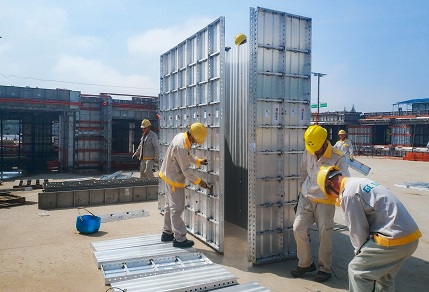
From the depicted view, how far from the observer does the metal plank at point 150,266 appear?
543 cm

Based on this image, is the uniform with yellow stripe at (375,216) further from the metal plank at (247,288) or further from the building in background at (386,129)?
the building in background at (386,129)

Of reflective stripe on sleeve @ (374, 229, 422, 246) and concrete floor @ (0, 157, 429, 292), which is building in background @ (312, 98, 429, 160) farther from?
reflective stripe on sleeve @ (374, 229, 422, 246)

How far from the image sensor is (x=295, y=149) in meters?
6.67

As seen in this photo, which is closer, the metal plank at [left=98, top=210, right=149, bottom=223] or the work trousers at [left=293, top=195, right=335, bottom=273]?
the work trousers at [left=293, top=195, right=335, bottom=273]

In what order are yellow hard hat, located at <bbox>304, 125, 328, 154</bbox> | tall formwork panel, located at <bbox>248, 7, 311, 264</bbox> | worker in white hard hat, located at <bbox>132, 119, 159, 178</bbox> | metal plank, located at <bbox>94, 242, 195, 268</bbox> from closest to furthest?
yellow hard hat, located at <bbox>304, 125, 328, 154</bbox>, metal plank, located at <bbox>94, 242, 195, 268</bbox>, tall formwork panel, located at <bbox>248, 7, 311, 264</bbox>, worker in white hard hat, located at <bbox>132, 119, 159, 178</bbox>

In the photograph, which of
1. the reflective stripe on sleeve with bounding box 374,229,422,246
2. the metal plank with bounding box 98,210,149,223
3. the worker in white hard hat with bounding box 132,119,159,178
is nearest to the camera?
the reflective stripe on sleeve with bounding box 374,229,422,246

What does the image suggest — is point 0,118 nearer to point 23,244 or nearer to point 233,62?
point 23,244

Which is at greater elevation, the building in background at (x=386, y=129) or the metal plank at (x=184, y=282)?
the building in background at (x=386, y=129)

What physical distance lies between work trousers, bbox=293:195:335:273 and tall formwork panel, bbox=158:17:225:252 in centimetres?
161

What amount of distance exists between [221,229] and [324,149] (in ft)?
8.52

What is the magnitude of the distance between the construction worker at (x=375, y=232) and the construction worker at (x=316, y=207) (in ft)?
5.91

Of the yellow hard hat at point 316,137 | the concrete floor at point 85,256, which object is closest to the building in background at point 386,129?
the concrete floor at point 85,256

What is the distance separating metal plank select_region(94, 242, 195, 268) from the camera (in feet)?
19.9

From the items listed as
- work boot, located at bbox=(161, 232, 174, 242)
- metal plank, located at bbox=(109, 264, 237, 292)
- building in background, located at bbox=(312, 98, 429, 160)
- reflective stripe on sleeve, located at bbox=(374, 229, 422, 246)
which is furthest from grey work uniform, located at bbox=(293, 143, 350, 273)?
building in background, located at bbox=(312, 98, 429, 160)
